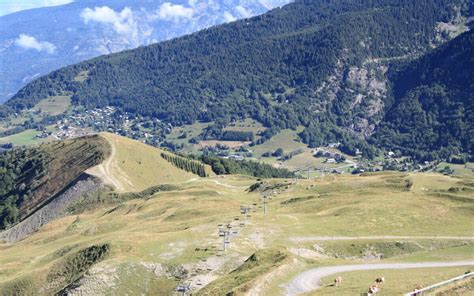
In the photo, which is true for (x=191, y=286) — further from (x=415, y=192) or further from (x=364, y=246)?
(x=415, y=192)

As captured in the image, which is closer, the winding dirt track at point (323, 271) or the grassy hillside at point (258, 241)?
the winding dirt track at point (323, 271)

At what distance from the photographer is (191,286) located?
91.2 m

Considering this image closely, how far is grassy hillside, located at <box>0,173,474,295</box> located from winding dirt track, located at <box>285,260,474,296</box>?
167cm

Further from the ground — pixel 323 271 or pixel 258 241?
pixel 323 271

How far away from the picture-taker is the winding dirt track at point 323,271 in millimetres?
77938

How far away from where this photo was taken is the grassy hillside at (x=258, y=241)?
90.0 m

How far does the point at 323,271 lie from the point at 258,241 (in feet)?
75.5

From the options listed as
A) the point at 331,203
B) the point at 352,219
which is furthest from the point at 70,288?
the point at 331,203

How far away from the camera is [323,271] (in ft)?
282

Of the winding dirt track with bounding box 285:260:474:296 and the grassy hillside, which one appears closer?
the winding dirt track with bounding box 285:260:474:296

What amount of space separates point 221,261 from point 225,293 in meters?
21.7

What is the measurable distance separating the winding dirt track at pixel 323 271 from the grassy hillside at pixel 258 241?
1.67 m

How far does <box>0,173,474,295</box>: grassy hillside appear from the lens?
9000 centimetres

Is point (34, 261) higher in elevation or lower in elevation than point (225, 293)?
lower
